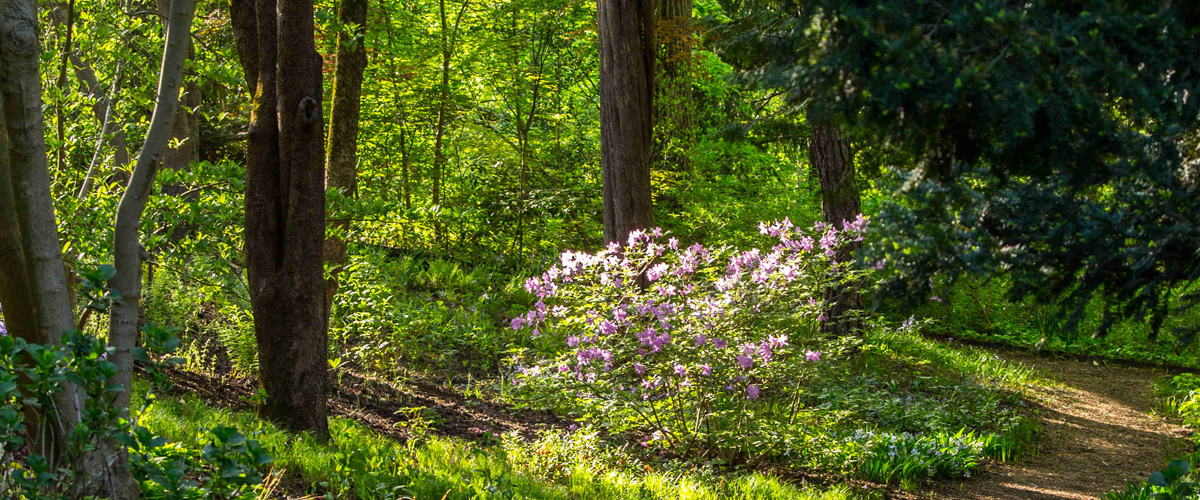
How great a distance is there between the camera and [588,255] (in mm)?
5457

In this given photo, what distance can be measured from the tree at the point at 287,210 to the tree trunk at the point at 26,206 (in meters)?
1.56

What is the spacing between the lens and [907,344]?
9.77 metres

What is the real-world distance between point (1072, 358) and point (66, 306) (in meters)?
11.8

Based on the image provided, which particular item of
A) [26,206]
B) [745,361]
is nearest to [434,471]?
[745,361]

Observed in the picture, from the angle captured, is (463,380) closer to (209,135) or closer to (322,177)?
(322,177)

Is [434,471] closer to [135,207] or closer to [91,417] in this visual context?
[135,207]

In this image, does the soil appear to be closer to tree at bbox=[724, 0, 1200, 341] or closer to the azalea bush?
the azalea bush

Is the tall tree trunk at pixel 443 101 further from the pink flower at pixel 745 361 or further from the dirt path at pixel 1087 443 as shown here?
the dirt path at pixel 1087 443

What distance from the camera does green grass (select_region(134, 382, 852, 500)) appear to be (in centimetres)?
364

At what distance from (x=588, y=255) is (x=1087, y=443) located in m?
4.72

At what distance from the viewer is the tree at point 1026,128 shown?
1.98 meters

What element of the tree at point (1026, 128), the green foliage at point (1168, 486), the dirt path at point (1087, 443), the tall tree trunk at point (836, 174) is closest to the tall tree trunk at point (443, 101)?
the tall tree trunk at point (836, 174)

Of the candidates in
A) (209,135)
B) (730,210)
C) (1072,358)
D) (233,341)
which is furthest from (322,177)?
(1072,358)

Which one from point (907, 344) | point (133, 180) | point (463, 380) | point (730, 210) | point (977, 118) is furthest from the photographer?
point (907, 344)
